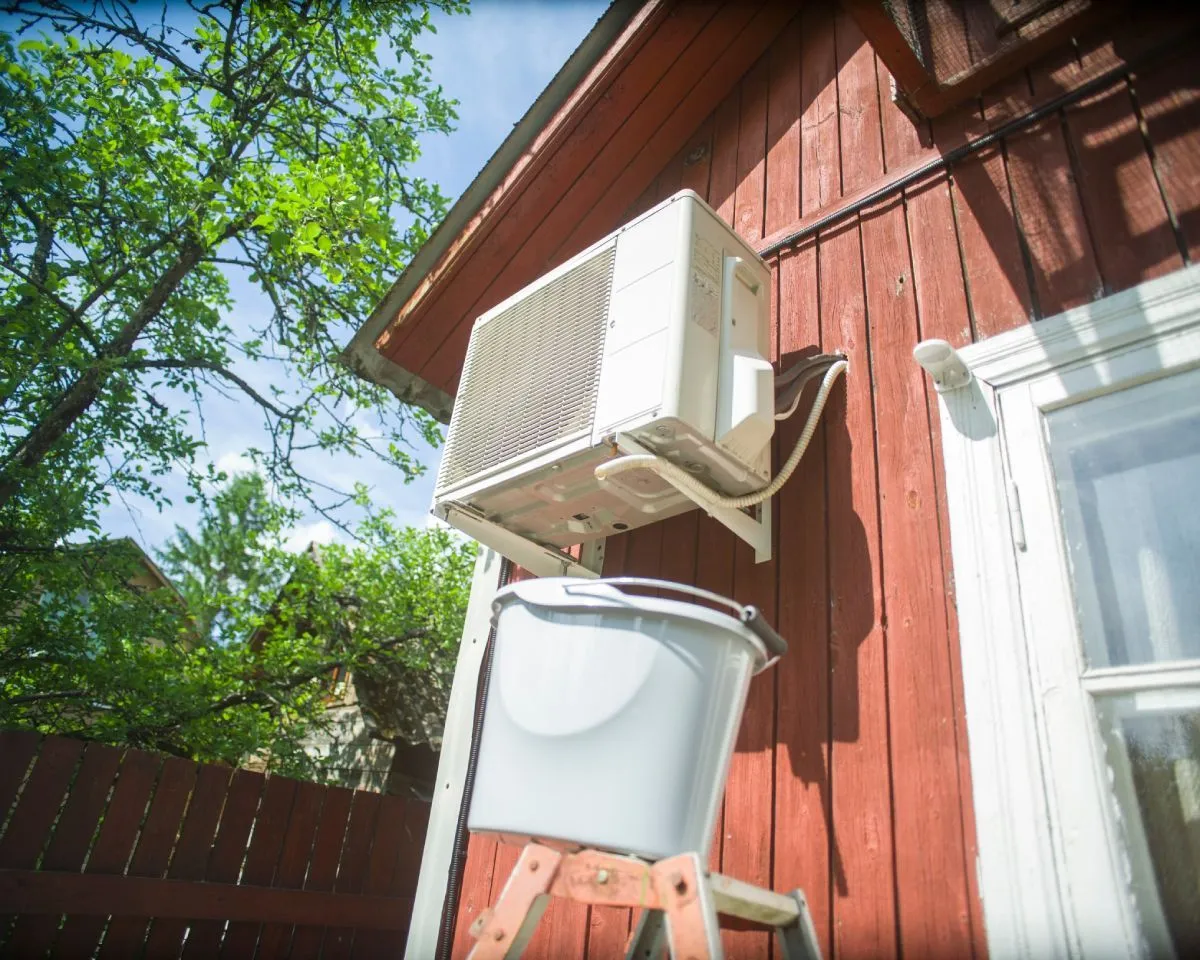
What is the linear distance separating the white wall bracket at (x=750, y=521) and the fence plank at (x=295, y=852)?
11.3ft

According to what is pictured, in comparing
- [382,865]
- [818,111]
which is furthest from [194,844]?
[818,111]

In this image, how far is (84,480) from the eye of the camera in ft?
17.7

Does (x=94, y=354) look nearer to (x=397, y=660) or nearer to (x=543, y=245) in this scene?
(x=397, y=660)

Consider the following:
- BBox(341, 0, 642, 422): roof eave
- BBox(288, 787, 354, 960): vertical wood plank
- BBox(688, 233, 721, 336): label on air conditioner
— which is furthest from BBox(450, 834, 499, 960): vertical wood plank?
BBox(288, 787, 354, 960): vertical wood plank

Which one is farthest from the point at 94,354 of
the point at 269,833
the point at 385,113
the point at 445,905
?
the point at 445,905

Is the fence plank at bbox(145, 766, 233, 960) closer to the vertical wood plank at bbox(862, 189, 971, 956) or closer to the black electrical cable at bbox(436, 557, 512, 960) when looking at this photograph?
the black electrical cable at bbox(436, 557, 512, 960)

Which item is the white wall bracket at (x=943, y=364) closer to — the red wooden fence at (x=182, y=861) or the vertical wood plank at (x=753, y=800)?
the vertical wood plank at (x=753, y=800)

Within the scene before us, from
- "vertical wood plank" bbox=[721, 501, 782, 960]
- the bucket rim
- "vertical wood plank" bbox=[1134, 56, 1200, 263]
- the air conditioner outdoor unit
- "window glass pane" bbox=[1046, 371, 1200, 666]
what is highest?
"vertical wood plank" bbox=[1134, 56, 1200, 263]

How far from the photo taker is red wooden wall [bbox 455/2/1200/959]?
56.6 inches

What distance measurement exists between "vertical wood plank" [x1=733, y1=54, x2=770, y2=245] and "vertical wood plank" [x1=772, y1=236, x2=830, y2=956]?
2.23 ft

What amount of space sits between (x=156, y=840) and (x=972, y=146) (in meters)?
4.32

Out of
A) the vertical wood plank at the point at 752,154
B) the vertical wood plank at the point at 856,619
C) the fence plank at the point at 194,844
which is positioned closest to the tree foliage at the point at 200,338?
the fence plank at the point at 194,844

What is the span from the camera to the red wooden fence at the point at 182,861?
326 centimetres

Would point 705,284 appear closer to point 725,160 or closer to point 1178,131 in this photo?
point 1178,131
